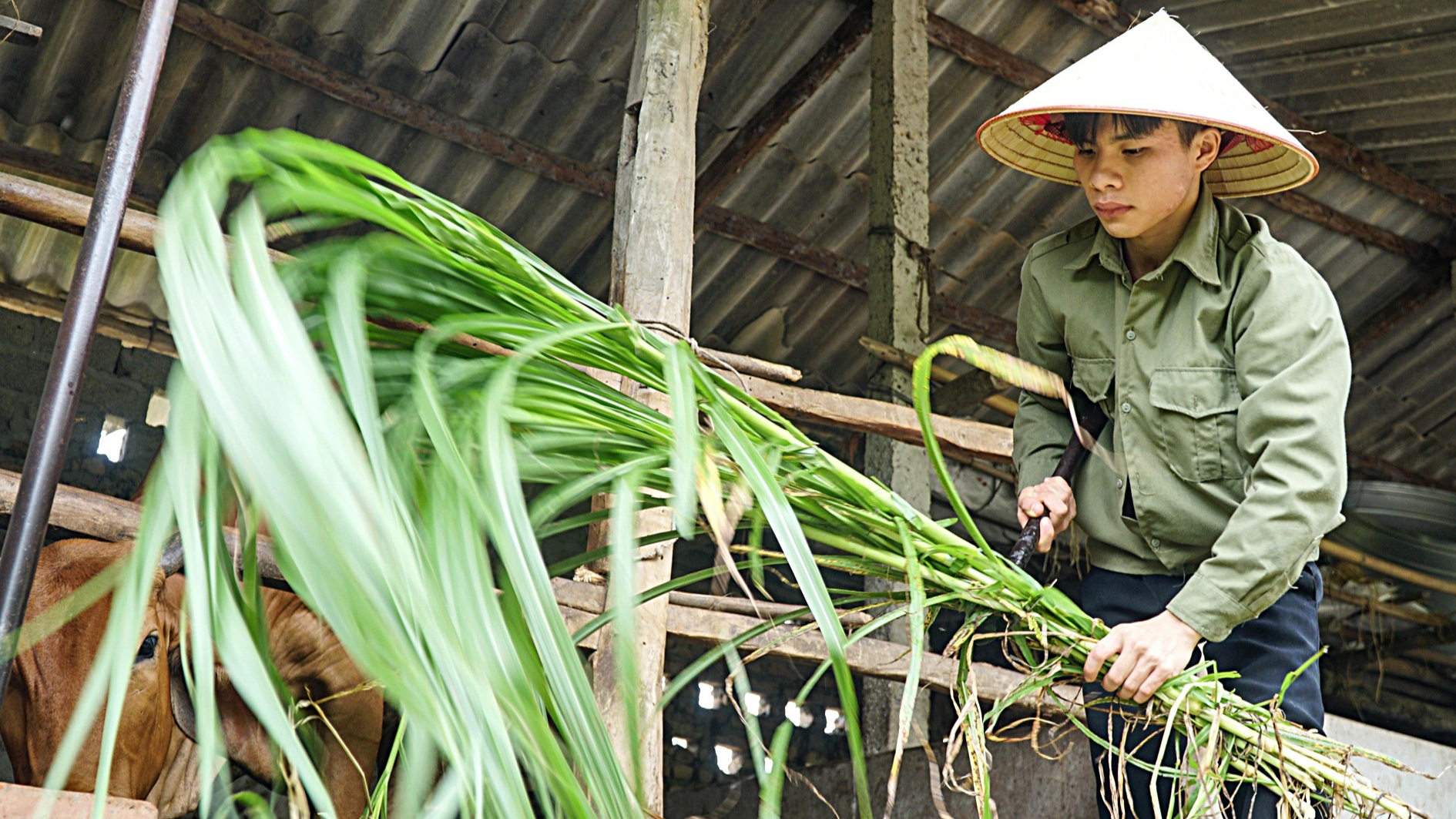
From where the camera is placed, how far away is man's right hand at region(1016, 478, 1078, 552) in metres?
1.62

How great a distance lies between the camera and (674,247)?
8.65 feet

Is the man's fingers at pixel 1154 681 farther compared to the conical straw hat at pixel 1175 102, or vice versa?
the conical straw hat at pixel 1175 102

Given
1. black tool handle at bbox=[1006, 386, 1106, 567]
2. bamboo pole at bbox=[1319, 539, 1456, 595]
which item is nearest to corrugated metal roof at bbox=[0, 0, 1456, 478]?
bamboo pole at bbox=[1319, 539, 1456, 595]

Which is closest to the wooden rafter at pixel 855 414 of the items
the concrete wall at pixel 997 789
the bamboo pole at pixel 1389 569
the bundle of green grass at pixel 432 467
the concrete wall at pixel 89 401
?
the concrete wall at pixel 997 789

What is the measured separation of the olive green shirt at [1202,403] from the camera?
1.41 meters

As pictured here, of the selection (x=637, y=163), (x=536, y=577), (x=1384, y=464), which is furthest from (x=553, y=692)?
(x=1384, y=464)

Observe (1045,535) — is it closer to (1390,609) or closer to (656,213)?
(656,213)

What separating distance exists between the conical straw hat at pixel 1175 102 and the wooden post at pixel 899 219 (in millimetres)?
1992

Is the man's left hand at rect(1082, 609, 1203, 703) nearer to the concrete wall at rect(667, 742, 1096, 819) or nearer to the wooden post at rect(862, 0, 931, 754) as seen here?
the concrete wall at rect(667, 742, 1096, 819)

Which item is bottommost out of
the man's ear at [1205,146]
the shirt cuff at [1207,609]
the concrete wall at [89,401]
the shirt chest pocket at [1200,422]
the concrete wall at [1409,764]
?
the concrete wall at [1409,764]

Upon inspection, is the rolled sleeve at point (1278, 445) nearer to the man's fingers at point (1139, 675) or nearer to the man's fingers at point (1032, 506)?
the man's fingers at point (1139, 675)

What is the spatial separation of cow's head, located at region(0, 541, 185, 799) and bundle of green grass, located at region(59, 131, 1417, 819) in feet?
4.55

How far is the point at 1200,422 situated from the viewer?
161 centimetres

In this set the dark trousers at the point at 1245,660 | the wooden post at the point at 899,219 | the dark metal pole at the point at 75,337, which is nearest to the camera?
the dark metal pole at the point at 75,337
